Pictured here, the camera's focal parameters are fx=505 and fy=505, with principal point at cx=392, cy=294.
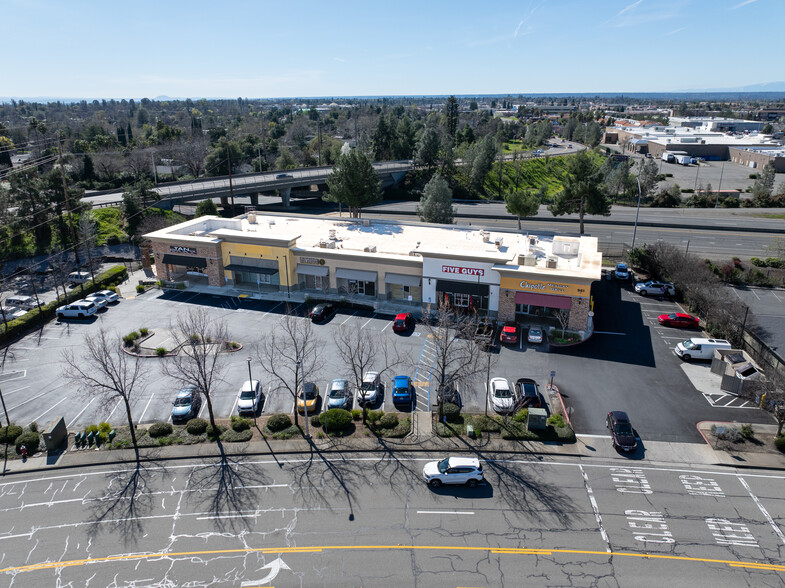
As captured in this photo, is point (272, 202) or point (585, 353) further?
point (272, 202)

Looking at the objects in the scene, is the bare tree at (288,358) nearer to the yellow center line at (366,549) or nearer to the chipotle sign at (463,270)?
the yellow center line at (366,549)

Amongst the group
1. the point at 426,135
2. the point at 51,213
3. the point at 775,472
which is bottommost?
the point at 775,472

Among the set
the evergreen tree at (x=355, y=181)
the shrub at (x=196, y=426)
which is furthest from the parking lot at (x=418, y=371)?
the evergreen tree at (x=355, y=181)

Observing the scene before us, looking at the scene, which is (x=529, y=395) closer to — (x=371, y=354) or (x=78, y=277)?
(x=371, y=354)

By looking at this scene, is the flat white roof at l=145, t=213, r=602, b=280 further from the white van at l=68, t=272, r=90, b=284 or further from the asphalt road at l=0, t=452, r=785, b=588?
the asphalt road at l=0, t=452, r=785, b=588

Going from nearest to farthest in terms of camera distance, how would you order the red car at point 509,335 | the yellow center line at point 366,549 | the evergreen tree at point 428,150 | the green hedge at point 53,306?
1. the yellow center line at point 366,549
2. the red car at point 509,335
3. the green hedge at point 53,306
4. the evergreen tree at point 428,150

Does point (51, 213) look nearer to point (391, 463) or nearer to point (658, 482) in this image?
point (391, 463)

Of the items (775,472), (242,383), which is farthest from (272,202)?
(775,472)

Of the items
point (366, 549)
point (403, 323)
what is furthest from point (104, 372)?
point (403, 323)
